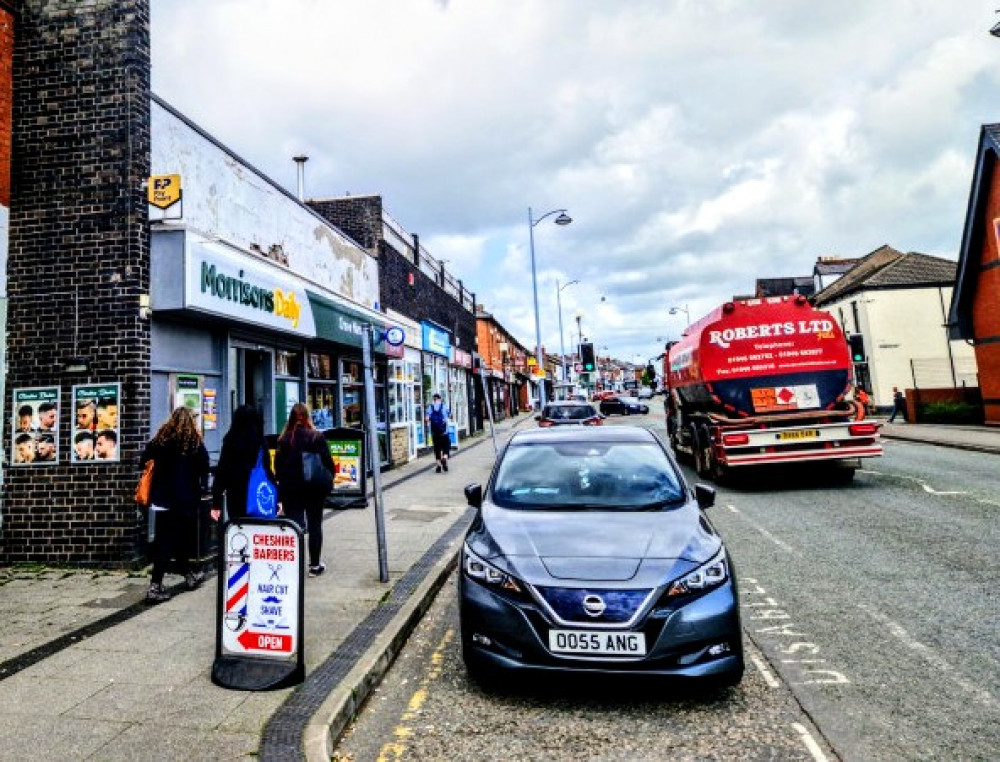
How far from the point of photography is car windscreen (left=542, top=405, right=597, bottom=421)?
17.2m

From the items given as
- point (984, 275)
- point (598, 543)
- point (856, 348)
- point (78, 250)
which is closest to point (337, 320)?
point (78, 250)

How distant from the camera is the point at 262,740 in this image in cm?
311

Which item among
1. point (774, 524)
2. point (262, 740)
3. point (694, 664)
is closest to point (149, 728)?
point (262, 740)

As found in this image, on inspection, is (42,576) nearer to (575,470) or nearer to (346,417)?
(575,470)

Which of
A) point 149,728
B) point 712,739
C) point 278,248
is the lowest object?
point 712,739

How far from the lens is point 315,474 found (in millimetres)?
6141

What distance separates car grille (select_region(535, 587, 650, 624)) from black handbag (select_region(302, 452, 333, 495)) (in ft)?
11.4

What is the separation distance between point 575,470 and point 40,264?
6667 mm

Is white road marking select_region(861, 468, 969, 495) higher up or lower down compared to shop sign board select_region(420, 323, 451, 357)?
lower down

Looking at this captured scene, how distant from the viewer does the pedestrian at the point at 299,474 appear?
6148 mm

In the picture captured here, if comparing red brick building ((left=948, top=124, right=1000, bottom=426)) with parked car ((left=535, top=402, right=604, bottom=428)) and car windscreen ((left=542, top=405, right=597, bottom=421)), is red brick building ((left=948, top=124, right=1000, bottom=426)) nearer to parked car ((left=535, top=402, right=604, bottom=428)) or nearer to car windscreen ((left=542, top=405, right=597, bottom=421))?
parked car ((left=535, top=402, right=604, bottom=428))

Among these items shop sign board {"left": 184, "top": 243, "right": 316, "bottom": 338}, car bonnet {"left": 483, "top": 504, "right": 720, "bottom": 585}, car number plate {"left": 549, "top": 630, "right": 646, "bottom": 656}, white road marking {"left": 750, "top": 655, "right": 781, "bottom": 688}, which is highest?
shop sign board {"left": 184, "top": 243, "right": 316, "bottom": 338}

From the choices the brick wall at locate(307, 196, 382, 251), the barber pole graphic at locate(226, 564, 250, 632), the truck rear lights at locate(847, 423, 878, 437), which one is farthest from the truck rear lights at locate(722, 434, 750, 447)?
the brick wall at locate(307, 196, 382, 251)

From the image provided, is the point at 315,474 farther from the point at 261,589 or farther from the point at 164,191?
the point at 164,191
